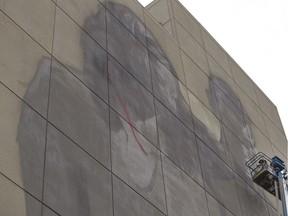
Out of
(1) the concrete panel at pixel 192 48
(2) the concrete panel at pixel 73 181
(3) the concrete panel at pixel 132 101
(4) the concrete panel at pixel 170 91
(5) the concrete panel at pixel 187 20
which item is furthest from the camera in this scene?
(5) the concrete panel at pixel 187 20

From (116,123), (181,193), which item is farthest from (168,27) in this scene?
(116,123)

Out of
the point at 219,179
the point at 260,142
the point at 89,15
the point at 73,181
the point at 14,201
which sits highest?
the point at 89,15

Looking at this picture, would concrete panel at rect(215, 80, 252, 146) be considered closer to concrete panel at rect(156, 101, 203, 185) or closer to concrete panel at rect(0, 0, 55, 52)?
concrete panel at rect(156, 101, 203, 185)

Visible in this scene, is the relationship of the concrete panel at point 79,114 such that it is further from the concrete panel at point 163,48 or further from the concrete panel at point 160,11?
the concrete panel at point 160,11

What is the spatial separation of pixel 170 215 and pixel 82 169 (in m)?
3.47

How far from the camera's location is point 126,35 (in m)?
20.6

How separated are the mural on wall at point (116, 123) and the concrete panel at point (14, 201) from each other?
154 millimetres

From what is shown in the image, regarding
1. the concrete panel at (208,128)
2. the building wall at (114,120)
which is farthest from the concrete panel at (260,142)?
the concrete panel at (208,128)

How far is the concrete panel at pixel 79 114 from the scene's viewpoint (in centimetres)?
1480

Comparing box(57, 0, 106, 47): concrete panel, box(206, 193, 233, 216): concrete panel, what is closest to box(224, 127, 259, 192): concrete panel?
box(206, 193, 233, 216): concrete panel

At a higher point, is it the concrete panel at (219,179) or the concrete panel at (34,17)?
the concrete panel at (34,17)

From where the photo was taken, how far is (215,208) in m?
19.4

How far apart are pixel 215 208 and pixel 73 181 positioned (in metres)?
6.90

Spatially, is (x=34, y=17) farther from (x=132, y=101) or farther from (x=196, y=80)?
(x=196, y=80)
